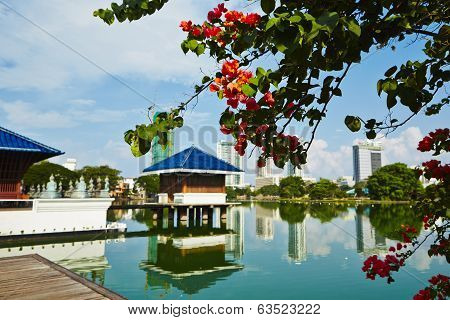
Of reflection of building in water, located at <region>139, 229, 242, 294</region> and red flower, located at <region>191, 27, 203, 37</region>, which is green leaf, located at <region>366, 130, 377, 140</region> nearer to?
red flower, located at <region>191, 27, 203, 37</region>

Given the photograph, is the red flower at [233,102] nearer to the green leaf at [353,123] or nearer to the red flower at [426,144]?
the green leaf at [353,123]

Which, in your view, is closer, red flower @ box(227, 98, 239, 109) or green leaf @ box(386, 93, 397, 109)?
green leaf @ box(386, 93, 397, 109)

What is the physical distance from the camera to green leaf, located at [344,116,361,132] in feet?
5.68

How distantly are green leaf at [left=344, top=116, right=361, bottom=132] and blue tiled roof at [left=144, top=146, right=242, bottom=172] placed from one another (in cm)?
1942

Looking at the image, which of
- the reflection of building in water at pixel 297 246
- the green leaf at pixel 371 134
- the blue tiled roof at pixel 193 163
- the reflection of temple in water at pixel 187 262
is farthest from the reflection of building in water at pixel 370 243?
the green leaf at pixel 371 134

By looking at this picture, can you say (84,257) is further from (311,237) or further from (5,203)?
(311,237)

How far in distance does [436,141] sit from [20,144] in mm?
15099

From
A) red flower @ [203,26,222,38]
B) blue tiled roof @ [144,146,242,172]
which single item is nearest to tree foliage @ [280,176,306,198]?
blue tiled roof @ [144,146,242,172]

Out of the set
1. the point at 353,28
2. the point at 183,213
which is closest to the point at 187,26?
the point at 353,28

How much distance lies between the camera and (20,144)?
45.2ft

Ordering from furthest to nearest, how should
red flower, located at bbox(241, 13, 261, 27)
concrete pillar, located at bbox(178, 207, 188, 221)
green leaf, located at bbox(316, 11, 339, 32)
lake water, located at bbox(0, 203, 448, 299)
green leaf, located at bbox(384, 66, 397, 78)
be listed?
concrete pillar, located at bbox(178, 207, 188, 221)
lake water, located at bbox(0, 203, 448, 299)
red flower, located at bbox(241, 13, 261, 27)
green leaf, located at bbox(384, 66, 397, 78)
green leaf, located at bbox(316, 11, 339, 32)

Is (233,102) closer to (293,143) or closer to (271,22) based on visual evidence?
(293,143)
